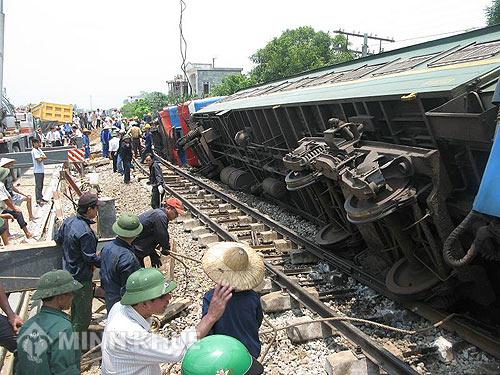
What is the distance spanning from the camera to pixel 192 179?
1537 centimetres

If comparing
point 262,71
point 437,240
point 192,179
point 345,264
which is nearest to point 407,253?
point 437,240

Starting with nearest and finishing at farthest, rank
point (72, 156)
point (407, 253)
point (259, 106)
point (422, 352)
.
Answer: point (422, 352)
point (407, 253)
point (259, 106)
point (72, 156)

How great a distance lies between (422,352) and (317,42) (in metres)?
60.3

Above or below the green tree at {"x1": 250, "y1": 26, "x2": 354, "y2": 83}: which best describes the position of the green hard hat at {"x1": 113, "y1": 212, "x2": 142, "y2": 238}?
below

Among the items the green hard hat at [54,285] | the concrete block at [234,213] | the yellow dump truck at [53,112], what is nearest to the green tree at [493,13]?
the yellow dump truck at [53,112]

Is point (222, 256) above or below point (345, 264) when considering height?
above

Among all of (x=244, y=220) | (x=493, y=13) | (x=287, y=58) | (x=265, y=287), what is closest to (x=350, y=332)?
(x=265, y=287)

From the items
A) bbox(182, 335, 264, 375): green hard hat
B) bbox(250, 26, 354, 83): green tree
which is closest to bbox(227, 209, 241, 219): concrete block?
bbox(182, 335, 264, 375): green hard hat

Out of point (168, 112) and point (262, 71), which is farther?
point (262, 71)

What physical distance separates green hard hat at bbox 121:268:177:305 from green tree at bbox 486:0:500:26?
40.3 meters

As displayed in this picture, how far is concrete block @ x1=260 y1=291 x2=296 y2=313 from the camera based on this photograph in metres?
5.79

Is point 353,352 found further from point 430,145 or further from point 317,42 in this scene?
point 317,42

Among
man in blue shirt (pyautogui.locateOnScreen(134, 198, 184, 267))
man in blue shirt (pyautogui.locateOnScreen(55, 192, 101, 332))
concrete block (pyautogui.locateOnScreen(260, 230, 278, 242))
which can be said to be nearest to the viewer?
man in blue shirt (pyautogui.locateOnScreen(55, 192, 101, 332))

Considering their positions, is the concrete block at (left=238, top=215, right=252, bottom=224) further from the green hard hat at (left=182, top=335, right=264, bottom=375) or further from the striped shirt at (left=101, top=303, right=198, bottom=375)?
the green hard hat at (left=182, top=335, right=264, bottom=375)
